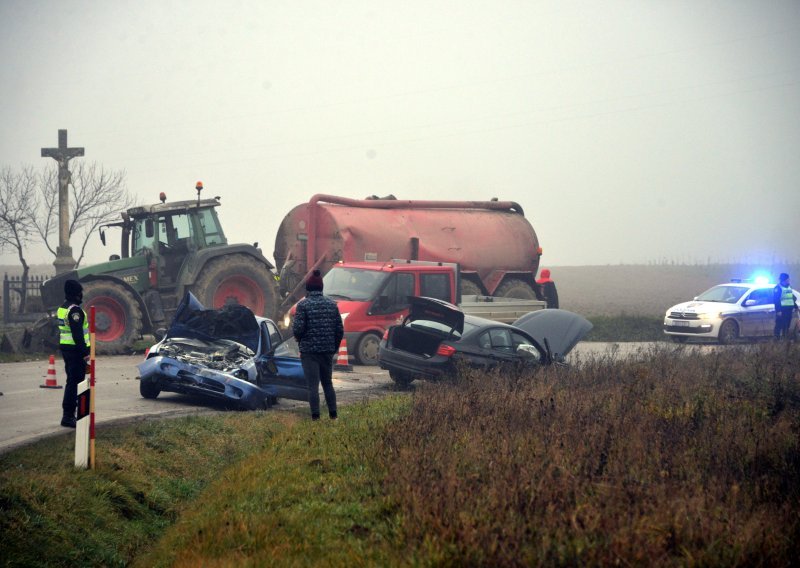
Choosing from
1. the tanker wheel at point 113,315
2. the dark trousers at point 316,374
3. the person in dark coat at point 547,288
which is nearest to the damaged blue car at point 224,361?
the dark trousers at point 316,374

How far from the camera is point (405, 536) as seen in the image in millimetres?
5871

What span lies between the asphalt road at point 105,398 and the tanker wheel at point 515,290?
26.1 ft

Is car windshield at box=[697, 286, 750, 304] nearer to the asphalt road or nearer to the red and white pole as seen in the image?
the asphalt road

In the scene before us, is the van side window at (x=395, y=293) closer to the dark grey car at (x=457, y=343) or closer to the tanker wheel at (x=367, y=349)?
the tanker wheel at (x=367, y=349)

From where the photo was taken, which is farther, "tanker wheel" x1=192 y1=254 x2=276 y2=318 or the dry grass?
"tanker wheel" x1=192 y1=254 x2=276 y2=318

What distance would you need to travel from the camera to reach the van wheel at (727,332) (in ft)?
87.0

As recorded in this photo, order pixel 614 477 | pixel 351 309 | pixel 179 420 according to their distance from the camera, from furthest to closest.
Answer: pixel 351 309
pixel 179 420
pixel 614 477

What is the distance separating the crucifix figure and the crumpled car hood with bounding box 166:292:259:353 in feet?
63.4

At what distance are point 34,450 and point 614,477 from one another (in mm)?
5513

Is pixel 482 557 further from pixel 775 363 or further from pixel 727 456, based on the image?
pixel 775 363

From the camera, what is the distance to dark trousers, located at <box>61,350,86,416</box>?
35.2ft

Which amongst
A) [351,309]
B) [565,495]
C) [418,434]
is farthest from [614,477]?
[351,309]

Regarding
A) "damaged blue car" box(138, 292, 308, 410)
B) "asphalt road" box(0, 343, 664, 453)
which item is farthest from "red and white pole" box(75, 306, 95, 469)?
"damaged blue car" box(138, 292, 308, 410)

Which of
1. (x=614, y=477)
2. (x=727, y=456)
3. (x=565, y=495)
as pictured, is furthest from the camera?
(x=727, y=456)
